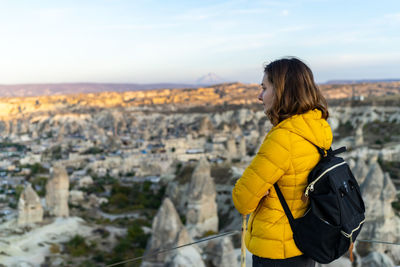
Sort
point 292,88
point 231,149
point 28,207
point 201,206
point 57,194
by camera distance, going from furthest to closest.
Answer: point 231,149, point 57,194, point 28,207, point 201,206, point 292,88

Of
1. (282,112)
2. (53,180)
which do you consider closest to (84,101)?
(53,180)

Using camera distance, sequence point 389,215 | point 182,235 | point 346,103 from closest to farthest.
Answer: point 182,235 → point 389,215 → point 346,103

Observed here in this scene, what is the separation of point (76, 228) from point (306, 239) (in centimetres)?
1372

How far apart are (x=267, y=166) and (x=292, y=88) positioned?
0.29m

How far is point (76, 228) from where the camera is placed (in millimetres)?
13602

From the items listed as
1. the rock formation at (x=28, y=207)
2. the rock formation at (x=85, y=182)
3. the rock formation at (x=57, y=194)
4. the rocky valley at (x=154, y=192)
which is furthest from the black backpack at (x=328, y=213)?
the rock formation at (x=85, y=182)

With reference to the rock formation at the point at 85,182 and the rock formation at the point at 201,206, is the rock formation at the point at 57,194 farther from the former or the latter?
the rock formation at the point at 85,182

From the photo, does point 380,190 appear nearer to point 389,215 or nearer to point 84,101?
point 389,215

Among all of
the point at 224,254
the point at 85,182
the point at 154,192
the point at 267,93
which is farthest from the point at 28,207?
the point at 267,93

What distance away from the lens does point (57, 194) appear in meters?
14.3

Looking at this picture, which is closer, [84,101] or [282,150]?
[282,150]

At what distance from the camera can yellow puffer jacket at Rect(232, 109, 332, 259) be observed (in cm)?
118

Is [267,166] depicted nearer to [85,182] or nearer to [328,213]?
[328,213]

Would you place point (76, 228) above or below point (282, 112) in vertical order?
below
